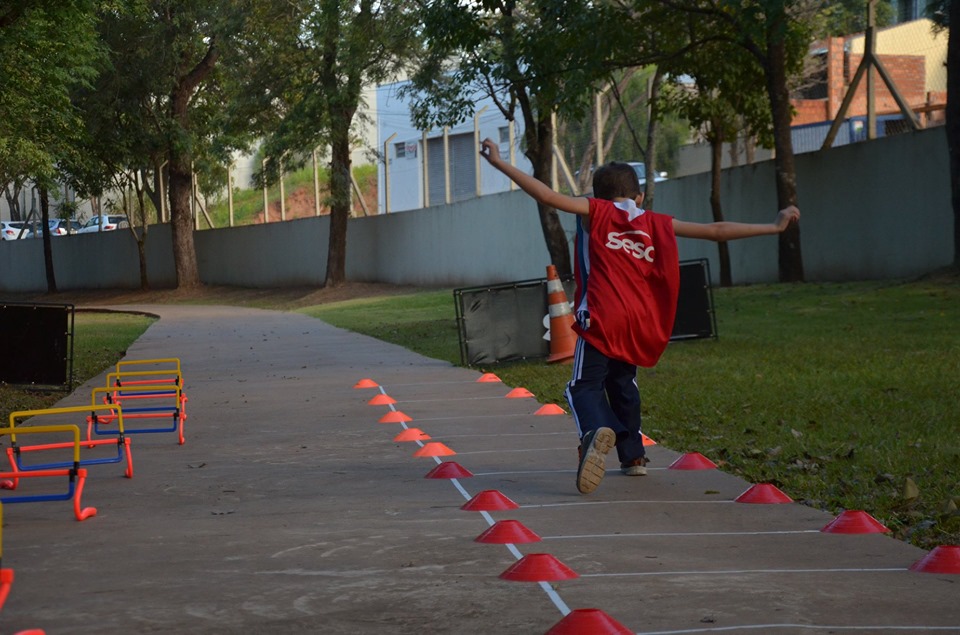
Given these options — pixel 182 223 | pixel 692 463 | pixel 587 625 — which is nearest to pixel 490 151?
pixel 692 463

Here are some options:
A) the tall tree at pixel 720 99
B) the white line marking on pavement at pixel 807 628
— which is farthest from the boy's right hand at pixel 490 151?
the tall tree at pixel 720 99

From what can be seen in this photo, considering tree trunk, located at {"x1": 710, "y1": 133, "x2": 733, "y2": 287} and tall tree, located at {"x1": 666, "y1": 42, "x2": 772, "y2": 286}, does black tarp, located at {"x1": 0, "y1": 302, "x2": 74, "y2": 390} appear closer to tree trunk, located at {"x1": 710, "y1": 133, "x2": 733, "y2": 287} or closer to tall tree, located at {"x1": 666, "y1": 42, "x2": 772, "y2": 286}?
tall tree, located at {"x1": 666, "y1": 42, "x2": 772, "y2": 286}

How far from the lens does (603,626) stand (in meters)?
3.83

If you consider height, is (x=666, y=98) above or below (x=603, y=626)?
above

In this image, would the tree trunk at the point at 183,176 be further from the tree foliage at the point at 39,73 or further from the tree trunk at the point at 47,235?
the tree foliage at the point at 39,73

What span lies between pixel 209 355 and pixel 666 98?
11.0 metres

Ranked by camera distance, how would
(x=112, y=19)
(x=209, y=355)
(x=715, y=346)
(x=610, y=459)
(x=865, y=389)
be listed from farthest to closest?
(x=112, y=19) → (x=209, y=355) → (x=715, y=346) → (x=865, y=389) → (x=610, y=459)

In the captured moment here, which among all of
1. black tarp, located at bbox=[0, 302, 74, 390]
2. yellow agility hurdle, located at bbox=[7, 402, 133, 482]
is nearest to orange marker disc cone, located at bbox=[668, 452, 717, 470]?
yellow agility hurdle, located at bbox=[7, 402, 133, 482]

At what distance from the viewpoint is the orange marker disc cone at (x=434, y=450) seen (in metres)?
8.09

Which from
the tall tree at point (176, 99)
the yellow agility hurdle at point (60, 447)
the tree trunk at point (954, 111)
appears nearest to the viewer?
the yellow agility hurdle at point (60, 447)

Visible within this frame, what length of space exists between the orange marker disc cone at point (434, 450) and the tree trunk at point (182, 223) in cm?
3503

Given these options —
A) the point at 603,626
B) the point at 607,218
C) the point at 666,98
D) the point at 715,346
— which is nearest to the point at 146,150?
the point at 666,98

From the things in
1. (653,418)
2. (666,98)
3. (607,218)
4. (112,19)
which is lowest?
(653,418)

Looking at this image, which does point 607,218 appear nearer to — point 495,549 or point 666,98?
point 495,549
